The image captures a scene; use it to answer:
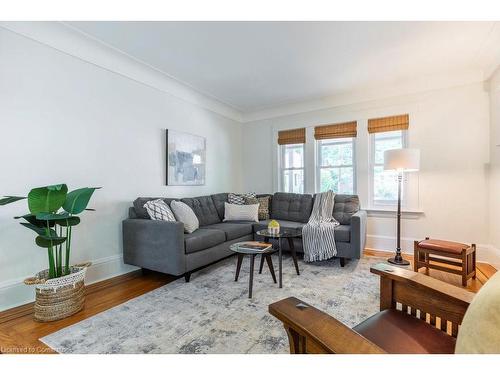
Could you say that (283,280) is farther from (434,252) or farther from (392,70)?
(392,70)

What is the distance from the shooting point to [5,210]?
6.94ft

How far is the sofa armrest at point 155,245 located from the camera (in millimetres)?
2543

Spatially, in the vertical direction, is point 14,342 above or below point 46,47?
below

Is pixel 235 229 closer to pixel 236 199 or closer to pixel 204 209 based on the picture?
pixel 204 209

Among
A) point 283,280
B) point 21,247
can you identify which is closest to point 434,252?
point 283,280

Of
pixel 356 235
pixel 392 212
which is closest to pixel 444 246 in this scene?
pixel 356 235

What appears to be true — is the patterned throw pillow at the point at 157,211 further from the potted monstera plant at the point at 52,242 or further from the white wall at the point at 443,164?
the white wall at the point at 443,164

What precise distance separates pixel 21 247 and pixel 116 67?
206cm

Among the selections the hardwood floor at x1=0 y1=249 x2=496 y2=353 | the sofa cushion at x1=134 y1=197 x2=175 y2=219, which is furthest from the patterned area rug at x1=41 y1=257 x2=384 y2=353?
the sofa cushion at x1=134 y1=197 x2=175 y2=219

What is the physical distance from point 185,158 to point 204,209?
829 millimetres

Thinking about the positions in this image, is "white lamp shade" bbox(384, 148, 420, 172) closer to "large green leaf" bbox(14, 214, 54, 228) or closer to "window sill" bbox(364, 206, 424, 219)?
"window sill" bbox(364, 206, 424, 219)

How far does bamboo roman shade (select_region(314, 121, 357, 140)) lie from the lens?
13.5 ft

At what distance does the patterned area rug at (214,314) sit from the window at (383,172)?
4.88ft
